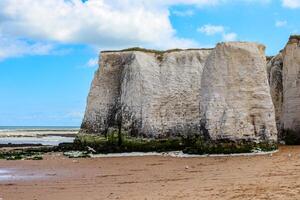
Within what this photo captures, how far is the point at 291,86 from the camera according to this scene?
102 ft

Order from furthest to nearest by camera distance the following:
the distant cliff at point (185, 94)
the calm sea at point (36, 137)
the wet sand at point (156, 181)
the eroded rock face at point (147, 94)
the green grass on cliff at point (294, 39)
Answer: the calm sea at point (36, 137), the green grass on cliff at point (294, 39), the eroded rock face at point (147, 94), the distant cliff at point (185, 94), the wet sand at point (156, 181)

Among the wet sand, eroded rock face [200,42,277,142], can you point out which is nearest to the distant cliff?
eroded rock face [200,42,277,142]

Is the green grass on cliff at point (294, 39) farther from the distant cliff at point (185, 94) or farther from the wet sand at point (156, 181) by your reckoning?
the wet sand at point (156, 181)

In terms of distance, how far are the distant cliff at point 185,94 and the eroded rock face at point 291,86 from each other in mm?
4685

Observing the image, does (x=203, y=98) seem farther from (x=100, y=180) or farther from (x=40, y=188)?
(x=40, y=188)

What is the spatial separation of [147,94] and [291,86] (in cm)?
873

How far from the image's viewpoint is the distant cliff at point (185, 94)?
2488 cm

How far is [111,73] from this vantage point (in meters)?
36.1

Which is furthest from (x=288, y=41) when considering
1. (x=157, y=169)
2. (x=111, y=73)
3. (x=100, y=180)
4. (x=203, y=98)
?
(x=100, y=180)

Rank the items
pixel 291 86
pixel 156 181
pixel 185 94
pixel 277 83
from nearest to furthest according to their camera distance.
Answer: pixel 156 181, pixel 291 86, pixel 185 94, pixel 277 83

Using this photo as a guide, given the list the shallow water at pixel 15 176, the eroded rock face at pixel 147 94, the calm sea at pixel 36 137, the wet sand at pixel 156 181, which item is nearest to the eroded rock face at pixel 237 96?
the wet sand at pixel 156 181

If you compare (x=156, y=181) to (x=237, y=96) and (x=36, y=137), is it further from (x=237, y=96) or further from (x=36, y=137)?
(x=36, y=137)

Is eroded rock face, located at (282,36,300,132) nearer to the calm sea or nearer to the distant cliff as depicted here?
the distant cliff

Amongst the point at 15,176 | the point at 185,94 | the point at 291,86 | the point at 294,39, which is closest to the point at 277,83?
the point at 294,39
